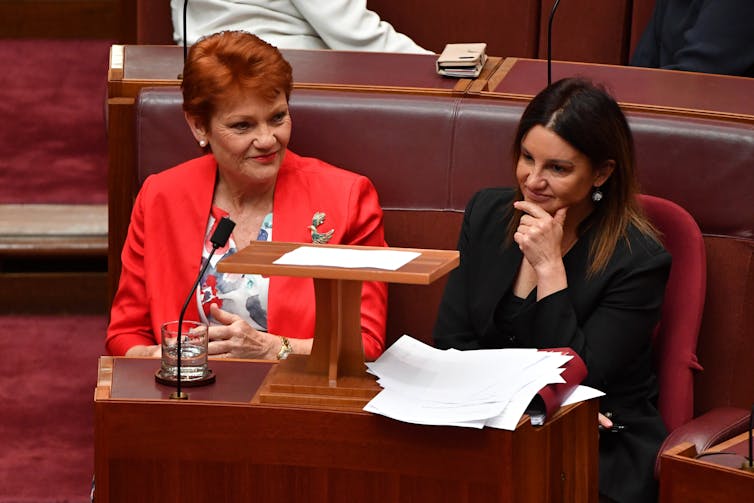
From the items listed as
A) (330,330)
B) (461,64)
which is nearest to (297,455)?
(330,330)

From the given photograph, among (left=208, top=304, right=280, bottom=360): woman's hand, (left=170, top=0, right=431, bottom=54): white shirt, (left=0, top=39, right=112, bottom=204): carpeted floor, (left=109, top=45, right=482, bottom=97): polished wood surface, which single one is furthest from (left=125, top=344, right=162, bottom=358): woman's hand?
(left=0, top=39, right=112, bottom=204): carpeted floor

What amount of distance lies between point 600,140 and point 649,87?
544 millimetres

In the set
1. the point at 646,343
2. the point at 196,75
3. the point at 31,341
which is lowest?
the point at 31,341

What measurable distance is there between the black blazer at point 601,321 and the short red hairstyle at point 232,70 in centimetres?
44

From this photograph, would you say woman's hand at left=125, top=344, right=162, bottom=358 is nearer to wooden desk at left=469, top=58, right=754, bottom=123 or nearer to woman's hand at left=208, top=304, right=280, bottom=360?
woman's hand at left=208, top=304, right=280, bottom=360

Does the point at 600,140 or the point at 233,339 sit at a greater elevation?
the point at 600,140

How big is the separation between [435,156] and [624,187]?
456 mm

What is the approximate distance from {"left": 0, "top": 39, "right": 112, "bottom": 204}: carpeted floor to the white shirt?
0.67m

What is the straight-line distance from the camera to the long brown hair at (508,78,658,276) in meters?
2.11

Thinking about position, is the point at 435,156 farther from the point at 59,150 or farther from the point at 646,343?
the point at 59,150

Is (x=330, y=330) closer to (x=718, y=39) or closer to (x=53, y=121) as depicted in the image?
(x=718, y=39)

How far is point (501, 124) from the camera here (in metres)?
2.45

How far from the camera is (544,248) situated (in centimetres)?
209

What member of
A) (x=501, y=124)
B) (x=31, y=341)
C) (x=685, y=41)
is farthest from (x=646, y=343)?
(x=31, y=341)
